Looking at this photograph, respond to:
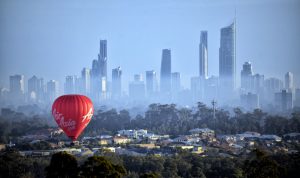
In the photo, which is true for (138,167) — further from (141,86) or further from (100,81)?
(141,86)

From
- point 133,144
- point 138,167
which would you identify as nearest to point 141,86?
point 133,144

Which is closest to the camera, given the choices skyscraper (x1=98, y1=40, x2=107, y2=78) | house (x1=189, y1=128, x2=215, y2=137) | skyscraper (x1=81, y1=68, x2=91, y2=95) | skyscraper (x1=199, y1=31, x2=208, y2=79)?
house (x1=189, y1=128, x2=215, y2=137)

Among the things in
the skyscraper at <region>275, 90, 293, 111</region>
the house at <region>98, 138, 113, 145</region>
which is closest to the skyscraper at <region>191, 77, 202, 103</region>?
the skyscraper at <region>275, 90, 293, 111</region>

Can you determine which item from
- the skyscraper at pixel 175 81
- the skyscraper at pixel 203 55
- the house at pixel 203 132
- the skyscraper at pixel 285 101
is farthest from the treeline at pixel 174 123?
the skyscraper at pixel 175 81

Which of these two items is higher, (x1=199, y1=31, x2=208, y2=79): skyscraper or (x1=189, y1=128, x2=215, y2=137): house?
(x1=199, y1=31, x2=208, y2=79): skyscraper

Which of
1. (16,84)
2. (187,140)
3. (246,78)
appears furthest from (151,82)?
(187,140)

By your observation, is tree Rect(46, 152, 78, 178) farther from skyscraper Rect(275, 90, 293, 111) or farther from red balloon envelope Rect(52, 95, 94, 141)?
skyscraper Rect(275, 90, 293, 111)
